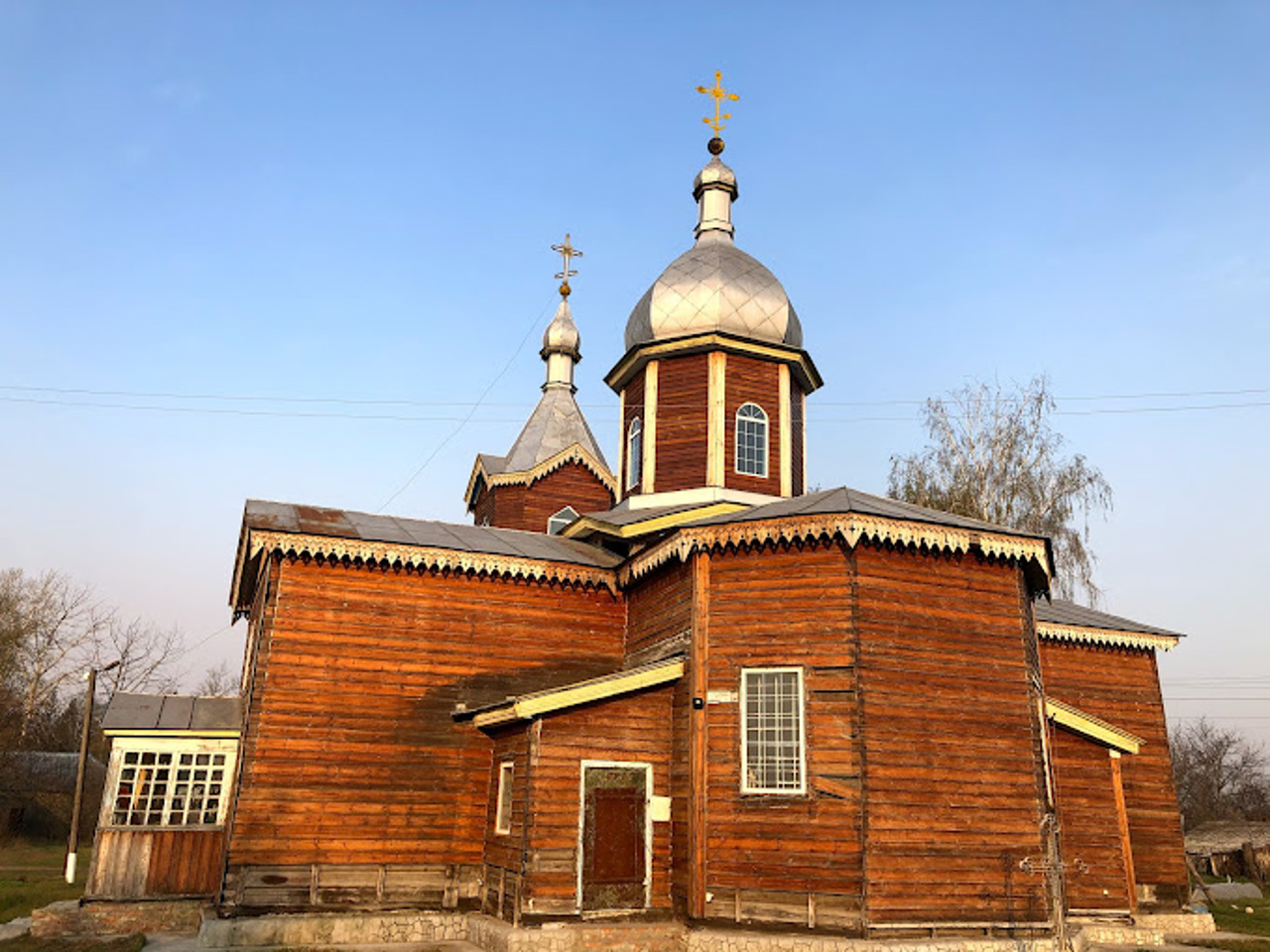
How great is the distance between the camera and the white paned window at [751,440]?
62.4 feet

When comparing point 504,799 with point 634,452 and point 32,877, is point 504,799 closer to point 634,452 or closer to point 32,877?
point 634,452

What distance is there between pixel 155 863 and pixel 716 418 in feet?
40.1

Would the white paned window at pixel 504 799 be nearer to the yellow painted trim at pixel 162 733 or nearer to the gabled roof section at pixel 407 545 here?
the gabled roof section at pixel 407 545

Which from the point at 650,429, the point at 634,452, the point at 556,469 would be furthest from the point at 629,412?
the point at 556,469

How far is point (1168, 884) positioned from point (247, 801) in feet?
54.0

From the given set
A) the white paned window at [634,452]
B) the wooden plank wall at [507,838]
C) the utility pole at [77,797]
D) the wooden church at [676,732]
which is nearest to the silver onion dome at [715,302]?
the white paned window at [634,452]

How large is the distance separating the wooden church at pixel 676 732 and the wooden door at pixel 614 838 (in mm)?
31

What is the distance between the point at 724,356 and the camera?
63.7 ft

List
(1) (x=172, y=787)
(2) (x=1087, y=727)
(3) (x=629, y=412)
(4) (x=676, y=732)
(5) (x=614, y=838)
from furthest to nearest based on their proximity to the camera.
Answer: (3) (x=629, y=412), (2) (x=1087, y=727), (1) (x=172, y=787), (4) (x=676, y=732), (5) (x=614, y=838)

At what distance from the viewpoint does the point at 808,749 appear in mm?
12961

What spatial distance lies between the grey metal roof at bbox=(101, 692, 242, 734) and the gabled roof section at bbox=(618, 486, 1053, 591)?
313 inches

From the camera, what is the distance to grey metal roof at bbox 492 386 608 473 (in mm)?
28719

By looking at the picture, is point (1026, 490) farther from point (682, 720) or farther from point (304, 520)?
point (304, 520)

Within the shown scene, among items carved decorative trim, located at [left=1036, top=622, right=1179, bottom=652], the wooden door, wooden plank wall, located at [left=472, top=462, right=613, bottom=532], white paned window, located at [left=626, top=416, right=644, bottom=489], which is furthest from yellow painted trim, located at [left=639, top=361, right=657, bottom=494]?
wooden plank wall, located at [left=472, top=462, right=613, bottom=532]
